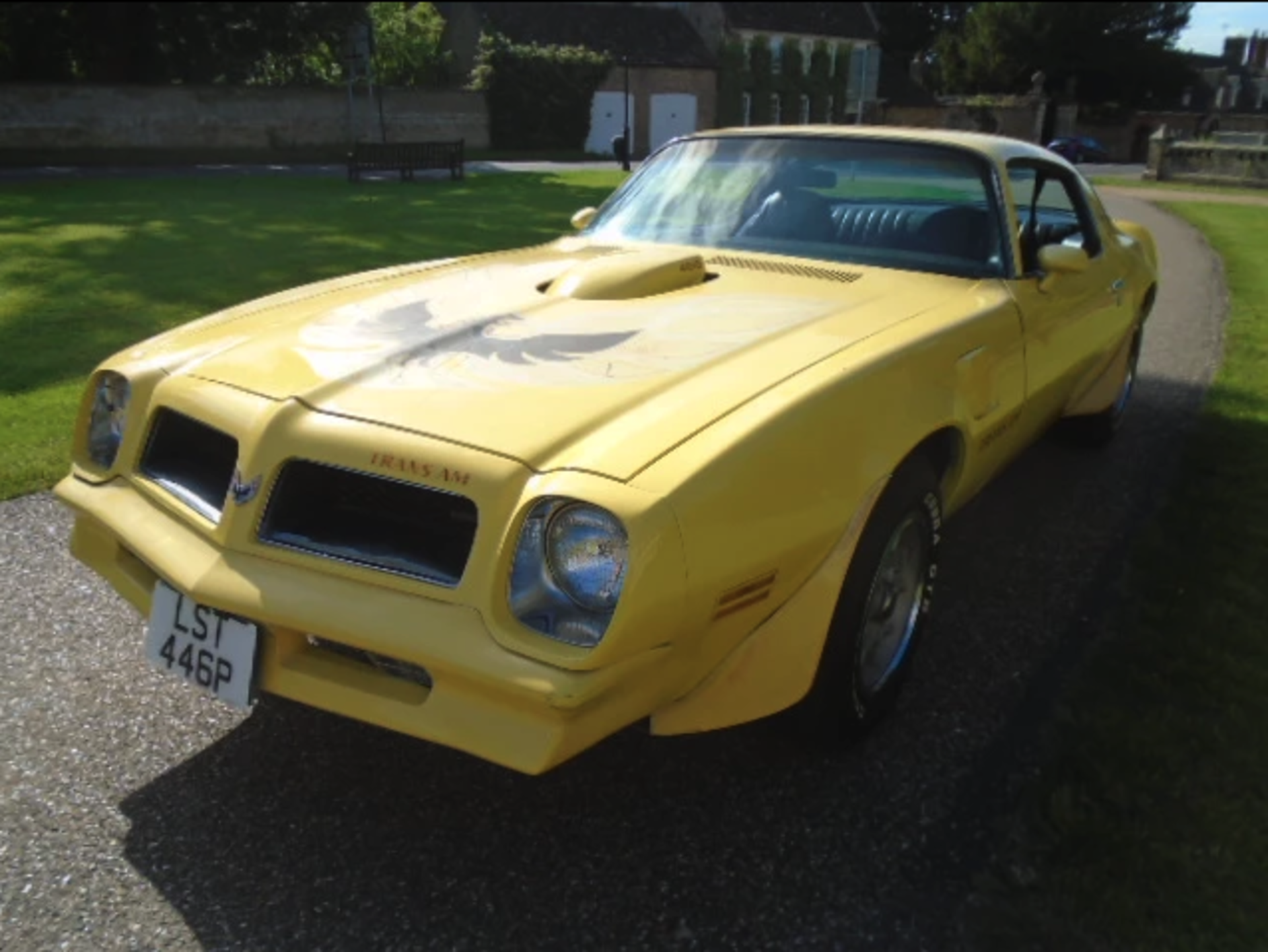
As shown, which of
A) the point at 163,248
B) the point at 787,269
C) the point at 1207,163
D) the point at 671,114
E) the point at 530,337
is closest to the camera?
the point at 530,337

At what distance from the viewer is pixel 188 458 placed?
254 centimetres

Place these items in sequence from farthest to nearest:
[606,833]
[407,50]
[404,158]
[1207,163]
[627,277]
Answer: [407,50], [1207,163], [404,158], [627,277], [606,833]

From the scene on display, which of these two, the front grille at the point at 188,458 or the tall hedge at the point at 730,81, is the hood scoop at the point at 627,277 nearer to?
the front grille at the point at 188,458

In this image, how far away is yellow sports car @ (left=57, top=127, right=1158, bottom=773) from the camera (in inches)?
77.2

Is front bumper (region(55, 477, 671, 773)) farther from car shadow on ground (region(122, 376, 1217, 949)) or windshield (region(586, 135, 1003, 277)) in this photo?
windshield (region(586, 135, 1003, 277))

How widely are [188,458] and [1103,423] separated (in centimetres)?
409

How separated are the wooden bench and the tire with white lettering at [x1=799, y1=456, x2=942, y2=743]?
18.8 meters

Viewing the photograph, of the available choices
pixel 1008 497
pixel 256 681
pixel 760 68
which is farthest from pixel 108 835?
pixel 760 68

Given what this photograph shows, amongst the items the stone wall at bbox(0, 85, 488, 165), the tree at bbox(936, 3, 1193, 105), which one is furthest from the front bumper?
the tree at bbox(936, 3, 1193, 105)

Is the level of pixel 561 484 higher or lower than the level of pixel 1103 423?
higher

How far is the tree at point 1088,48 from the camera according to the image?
176ft

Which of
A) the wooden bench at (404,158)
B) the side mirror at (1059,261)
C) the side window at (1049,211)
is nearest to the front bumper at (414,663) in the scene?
the side mirror at (1059,261)

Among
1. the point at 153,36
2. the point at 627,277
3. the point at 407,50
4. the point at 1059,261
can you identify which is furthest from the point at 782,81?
the point at 627,277

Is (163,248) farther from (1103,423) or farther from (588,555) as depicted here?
(588,555)
